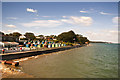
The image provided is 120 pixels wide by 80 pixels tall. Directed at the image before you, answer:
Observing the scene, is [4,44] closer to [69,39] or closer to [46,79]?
[46,79]

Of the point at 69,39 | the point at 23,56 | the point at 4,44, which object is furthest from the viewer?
the point at 69,39

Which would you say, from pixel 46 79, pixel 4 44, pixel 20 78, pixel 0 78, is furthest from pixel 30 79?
pixel 4 44

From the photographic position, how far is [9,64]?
16844 millimetres

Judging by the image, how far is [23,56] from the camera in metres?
24.3

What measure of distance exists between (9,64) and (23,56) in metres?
7.45

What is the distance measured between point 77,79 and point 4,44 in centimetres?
2587

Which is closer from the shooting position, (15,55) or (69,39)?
(15,55)

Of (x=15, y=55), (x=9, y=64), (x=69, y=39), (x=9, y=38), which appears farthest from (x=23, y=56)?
(x=69, y=39)

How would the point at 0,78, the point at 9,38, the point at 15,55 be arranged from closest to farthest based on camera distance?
the point at 0,78 < the point at 15,55 < the point at 9,38

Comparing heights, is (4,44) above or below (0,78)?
above

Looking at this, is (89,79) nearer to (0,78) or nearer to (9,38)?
(0,78)

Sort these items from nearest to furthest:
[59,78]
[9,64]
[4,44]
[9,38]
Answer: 1. [59,78]
2. [9,64]
3. [4,44]
4. [9,38]

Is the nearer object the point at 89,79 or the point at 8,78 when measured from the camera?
the point at 8,78

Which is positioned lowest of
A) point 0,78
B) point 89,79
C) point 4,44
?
point 89,79
